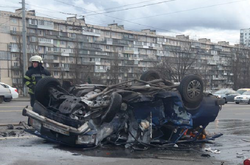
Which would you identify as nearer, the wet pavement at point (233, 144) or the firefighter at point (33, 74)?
the wet pavement at point (233, 144)

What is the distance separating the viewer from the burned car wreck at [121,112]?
20.4 ft

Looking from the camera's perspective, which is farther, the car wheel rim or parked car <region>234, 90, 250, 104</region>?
parked car <region>234, 90, 250, 104</region>

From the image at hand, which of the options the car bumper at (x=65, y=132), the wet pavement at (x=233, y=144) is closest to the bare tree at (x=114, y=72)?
the wet pavement at (x=233, y=144)

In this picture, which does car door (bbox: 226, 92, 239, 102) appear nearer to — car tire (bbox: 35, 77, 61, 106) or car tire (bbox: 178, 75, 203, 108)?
car tire (bbox: 178, 75, 203, 108)

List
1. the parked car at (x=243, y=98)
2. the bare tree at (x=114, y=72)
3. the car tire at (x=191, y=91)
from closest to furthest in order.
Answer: the car tire at (x=191, y=91)
the parked car at (x=243, y=98)
the bare tree at (x=114, y=72)

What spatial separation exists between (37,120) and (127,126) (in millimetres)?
1747

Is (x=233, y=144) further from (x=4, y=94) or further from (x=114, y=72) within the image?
(x=114, y=72)

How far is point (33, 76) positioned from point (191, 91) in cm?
389

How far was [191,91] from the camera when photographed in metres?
6.85

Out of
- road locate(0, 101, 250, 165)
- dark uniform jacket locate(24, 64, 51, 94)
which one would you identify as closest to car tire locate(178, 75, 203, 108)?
road locate(0, 101, 250, 165)

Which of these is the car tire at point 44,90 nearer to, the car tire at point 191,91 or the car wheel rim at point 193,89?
the car tire at point 191,91

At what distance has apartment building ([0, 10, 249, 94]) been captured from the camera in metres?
64.4

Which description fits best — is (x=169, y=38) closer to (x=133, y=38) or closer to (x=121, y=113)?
(x=133, y=38)

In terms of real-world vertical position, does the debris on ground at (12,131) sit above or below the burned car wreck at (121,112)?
below
